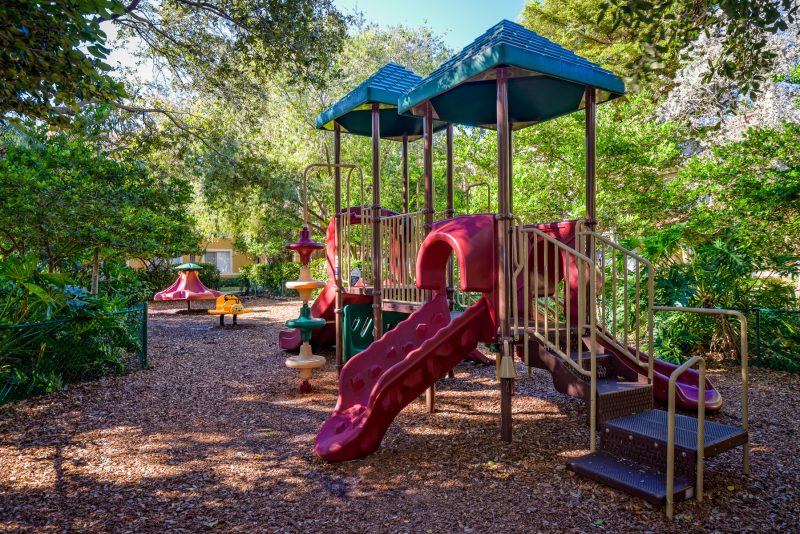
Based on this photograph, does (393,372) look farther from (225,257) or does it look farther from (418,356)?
(225,257)

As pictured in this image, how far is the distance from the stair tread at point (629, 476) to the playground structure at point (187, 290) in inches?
573

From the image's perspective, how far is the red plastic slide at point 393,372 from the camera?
4434mm

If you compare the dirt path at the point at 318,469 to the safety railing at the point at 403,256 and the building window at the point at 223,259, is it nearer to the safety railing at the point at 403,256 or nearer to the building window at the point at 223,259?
the safety railing at the point at 403,256

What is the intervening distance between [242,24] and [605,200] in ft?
26.3

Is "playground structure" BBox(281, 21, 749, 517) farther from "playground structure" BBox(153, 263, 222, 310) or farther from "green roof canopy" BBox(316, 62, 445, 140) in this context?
"playground structure" BBox(153, 263, 222, 310)

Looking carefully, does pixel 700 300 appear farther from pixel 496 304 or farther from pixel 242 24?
pixel 242 24

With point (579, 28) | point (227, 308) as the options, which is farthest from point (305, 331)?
point (579, 28)

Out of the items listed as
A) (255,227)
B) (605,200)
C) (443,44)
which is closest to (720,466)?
(605,200)

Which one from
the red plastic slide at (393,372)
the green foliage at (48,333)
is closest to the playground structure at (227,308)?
the green foliage at (48,333)

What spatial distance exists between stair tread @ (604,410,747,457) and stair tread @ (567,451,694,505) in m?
0.23

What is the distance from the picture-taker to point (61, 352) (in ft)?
22.3

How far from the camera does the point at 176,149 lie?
14.6 meters

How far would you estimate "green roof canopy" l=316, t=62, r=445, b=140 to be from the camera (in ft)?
22.9

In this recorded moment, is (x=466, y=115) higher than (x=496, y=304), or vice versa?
(x=466, y=115)
